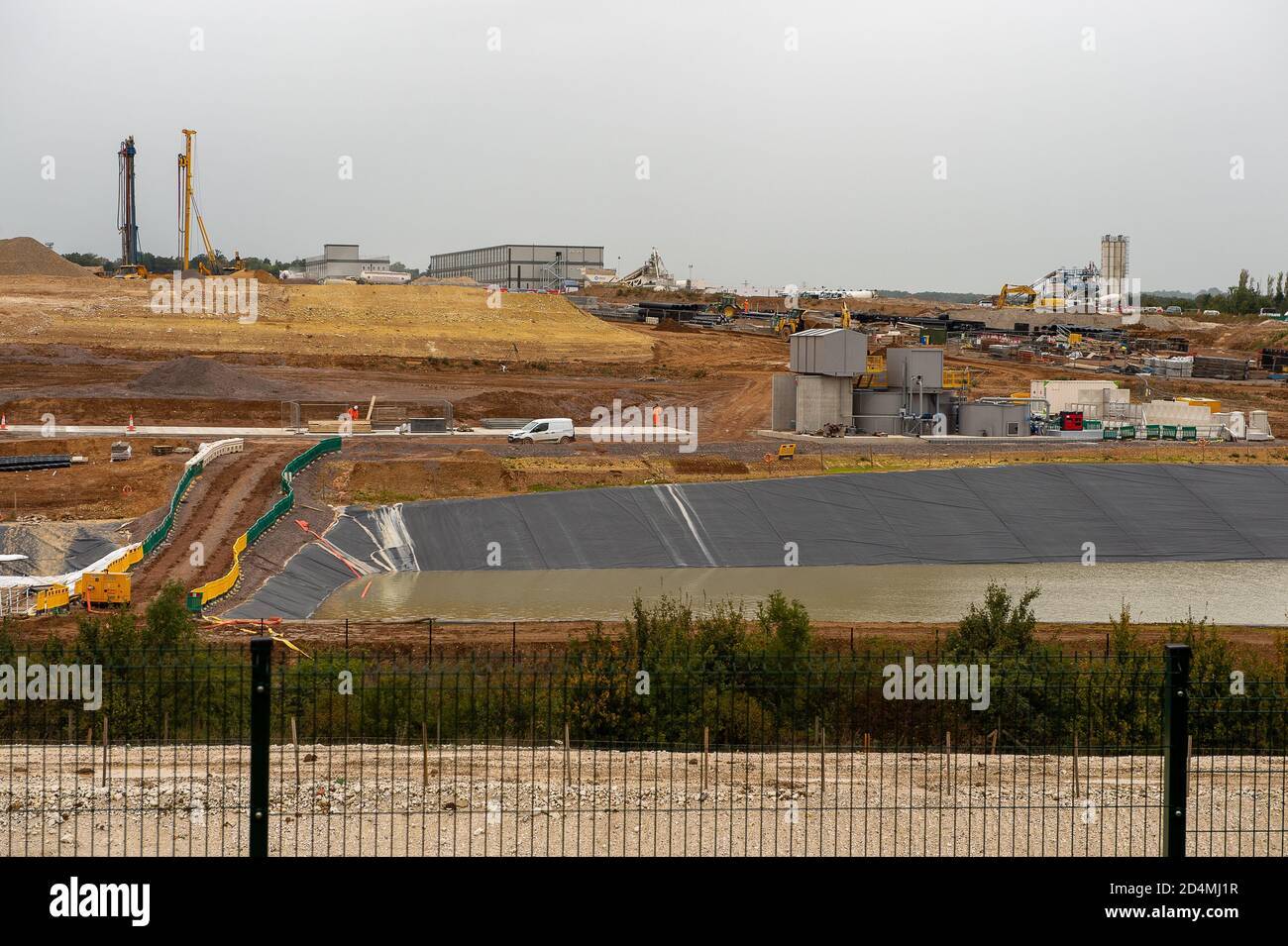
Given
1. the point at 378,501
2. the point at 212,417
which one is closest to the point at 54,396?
the point at 212,417

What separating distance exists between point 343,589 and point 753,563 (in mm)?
11643

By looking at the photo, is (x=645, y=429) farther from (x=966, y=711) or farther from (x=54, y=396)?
(x=966, y=711)

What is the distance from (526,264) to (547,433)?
79963 mm

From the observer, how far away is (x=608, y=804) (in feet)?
36.6

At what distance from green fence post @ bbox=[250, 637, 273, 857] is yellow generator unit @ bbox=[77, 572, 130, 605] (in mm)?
19753

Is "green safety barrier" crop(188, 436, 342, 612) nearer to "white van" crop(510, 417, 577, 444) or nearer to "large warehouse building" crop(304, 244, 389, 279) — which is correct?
"white van" crop(510, 417, 577, 444)

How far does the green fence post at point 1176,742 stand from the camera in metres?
8.34

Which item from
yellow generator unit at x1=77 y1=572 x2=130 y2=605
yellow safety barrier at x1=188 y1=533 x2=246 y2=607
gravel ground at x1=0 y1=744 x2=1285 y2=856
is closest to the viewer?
gravel ground at x1=0 y1=744 x2=1285 y2=856

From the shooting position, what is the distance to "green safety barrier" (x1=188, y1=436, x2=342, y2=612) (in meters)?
27.8

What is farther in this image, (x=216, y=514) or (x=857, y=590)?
(x=216, y=514)

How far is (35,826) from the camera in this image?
410 inches

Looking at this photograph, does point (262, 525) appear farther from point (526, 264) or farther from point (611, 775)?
point (526, 264)

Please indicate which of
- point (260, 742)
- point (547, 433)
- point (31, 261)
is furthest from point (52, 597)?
point (31, 261)

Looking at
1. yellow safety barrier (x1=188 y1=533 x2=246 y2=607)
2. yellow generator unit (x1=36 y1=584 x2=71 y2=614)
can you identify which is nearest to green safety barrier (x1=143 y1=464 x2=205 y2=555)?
yellow safety barrier (x1=188 y1=533 x2=246 y2=607)
